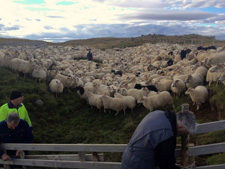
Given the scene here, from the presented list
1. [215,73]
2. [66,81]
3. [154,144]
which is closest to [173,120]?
[154,144]

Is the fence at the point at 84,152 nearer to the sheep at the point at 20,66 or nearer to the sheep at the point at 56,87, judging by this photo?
the sheep at the point at 56,87

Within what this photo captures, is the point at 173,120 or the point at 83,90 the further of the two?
the point at 83,90

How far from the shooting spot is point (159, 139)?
369cm

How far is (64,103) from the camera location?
51.3 feet

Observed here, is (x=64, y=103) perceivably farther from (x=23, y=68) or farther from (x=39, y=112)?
(x=23, y=68)

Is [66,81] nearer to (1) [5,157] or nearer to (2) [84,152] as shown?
(1) [5,157]

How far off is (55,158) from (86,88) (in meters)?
11.0

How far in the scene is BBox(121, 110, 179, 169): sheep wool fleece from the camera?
12.1 ft

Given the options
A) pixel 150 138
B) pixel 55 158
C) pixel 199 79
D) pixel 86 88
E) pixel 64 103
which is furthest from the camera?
pixel 86 88

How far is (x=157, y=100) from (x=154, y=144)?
960cm

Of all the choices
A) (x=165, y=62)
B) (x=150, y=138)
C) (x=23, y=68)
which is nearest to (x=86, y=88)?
(x=23, y=68)

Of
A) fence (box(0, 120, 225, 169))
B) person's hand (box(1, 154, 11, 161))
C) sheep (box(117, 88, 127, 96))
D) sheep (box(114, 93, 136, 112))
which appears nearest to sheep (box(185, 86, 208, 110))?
sheep (box(114, 93, 136, 112))

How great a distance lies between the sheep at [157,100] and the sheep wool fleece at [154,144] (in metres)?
9.28

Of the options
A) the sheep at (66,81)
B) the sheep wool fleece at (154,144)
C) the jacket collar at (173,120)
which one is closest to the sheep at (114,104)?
the sheep at (66,81)
